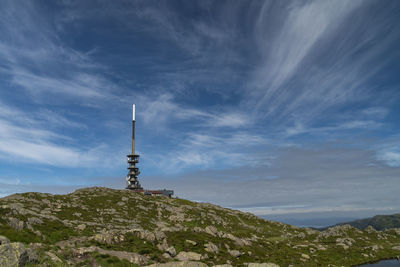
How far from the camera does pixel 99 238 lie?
4594 centimetres

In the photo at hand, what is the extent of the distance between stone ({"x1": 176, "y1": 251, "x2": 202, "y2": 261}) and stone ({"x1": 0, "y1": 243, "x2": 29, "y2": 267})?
2670cm

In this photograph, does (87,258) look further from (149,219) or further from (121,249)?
(149,219)

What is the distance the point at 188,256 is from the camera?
46531 mm

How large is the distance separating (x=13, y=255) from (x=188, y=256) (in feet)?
97.8

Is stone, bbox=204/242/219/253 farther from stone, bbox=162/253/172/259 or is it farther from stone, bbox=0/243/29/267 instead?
stone, bbox=0/243/29/267

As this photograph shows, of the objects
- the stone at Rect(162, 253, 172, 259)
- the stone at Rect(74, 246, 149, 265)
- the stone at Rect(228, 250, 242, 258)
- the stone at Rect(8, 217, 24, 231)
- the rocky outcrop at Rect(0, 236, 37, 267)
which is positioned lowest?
the stone at Rect(228, 250, 242, 258)

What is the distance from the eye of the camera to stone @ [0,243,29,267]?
2362cm

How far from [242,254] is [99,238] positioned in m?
32.8

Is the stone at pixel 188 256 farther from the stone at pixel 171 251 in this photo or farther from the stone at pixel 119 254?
the stone at pixel 119 254

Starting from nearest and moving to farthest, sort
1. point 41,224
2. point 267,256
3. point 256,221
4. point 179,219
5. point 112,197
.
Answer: point 41,224 → point 267,256 → point 179,219 → point 112,197 → point 256,221

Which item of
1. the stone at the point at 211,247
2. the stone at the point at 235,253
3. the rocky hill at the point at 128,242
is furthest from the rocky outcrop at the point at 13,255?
the stone at the point at 235,253

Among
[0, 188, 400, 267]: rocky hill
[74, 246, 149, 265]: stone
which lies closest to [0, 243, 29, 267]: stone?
[0, 188, 400, 267]: rocky hill

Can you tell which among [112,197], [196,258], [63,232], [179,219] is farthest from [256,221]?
[63,232]

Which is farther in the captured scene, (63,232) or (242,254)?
(242,254)
